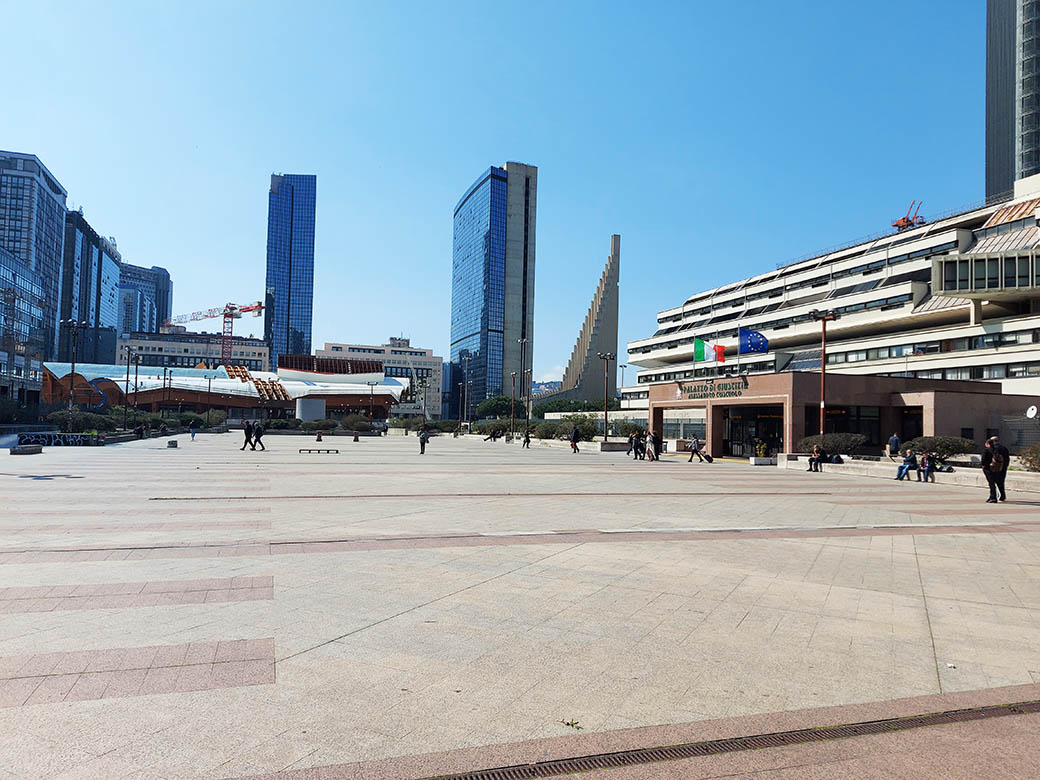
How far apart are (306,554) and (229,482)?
36.0ft

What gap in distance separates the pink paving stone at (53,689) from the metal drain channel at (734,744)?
8.21 feet

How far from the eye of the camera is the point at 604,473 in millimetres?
25266

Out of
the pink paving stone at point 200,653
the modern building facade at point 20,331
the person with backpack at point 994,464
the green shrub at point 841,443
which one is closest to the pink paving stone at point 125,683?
the pink paving stone at point 200,653

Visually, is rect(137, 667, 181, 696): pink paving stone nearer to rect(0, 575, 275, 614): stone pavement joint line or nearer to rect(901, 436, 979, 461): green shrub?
rect(0, 575, 275, 614): stone pavement joint line

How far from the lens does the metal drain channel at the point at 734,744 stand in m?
3.44

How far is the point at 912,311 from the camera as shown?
63.8m

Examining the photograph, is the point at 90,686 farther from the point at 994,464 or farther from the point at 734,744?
the point at 994,464

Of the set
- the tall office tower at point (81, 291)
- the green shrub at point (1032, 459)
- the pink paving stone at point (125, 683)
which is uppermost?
the tall office tower at point (81, 291)

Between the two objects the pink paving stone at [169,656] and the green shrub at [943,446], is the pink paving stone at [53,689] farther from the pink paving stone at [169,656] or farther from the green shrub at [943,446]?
the green shrub at [943,446]

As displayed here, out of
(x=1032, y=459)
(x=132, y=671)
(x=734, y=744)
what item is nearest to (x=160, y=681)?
(x=132, y=671)

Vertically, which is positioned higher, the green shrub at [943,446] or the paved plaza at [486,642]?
the green shrub at [943,446]

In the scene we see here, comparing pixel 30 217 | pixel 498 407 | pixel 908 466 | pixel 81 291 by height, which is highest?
pixel 30 217

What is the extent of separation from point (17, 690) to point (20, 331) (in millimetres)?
106636

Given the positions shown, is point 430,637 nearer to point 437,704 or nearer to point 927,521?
point 437,704
